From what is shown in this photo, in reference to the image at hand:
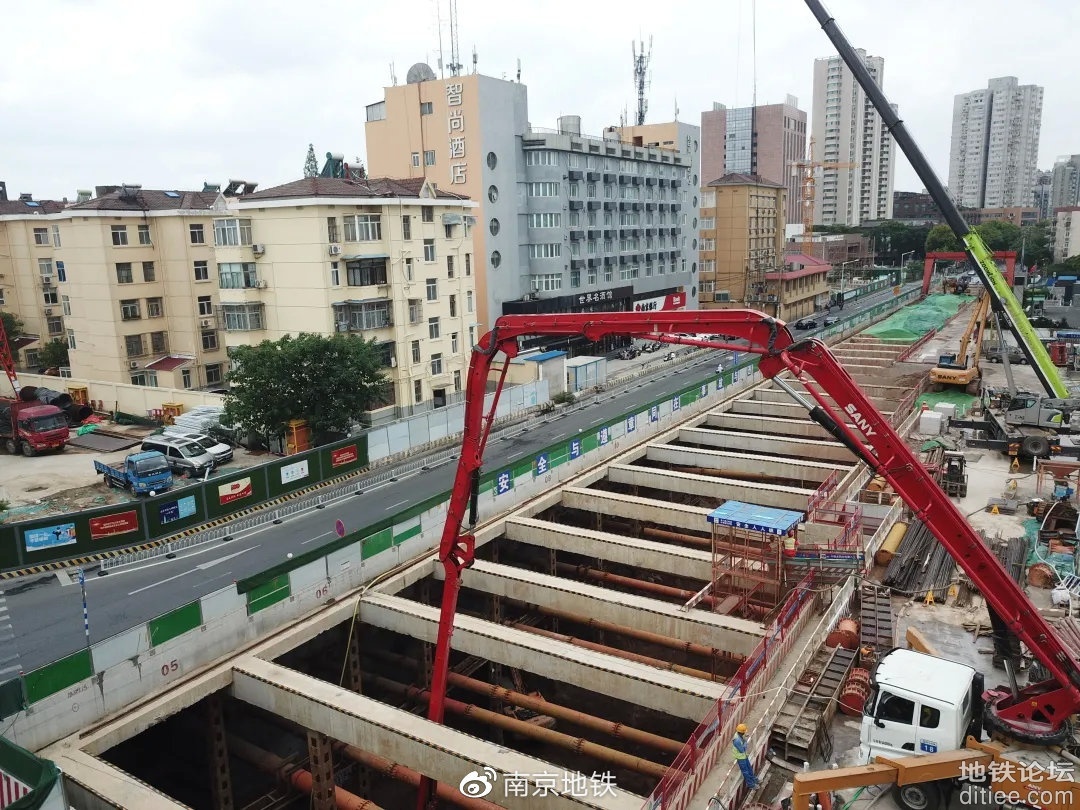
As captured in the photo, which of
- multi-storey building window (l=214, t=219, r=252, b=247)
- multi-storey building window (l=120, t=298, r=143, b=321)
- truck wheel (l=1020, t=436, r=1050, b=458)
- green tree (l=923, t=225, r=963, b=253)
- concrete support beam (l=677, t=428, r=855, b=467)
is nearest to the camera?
truck wheel (l=1020, t=436, r=1050, b=458)

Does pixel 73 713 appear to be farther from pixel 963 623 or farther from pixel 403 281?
pixel 403 281

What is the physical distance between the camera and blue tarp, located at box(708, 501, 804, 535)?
67.4ft

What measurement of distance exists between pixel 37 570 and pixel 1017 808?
1244 inches

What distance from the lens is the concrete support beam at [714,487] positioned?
28.8 meters

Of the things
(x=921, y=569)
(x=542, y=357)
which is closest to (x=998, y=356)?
(x=542, y=357)

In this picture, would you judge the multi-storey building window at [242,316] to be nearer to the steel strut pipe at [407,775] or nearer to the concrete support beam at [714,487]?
the concrete support beam at [714,487]

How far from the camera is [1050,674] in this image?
15.9 meters

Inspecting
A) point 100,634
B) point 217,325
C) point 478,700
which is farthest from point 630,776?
point 217,325

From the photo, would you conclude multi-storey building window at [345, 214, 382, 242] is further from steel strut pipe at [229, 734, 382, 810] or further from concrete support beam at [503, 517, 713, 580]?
steel strut pipe at [229, 734, 382, 810]

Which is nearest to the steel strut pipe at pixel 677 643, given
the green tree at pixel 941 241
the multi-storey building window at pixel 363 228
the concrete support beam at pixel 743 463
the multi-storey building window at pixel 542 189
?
the concrete support beam at pixel 743 463

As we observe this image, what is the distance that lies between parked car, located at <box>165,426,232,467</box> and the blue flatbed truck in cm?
301

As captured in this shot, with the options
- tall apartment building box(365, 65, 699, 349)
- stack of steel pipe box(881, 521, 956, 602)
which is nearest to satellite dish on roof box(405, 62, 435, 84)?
tall apartment building box(365, 65, 699, 349)

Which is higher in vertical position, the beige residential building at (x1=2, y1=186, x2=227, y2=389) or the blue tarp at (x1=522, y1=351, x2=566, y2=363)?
the beige residential building at (x1=2, y1=186, x2=227, y2=389)

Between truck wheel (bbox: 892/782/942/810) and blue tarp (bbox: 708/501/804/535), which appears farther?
blue tarp (bbox: 708/501/804/535)
